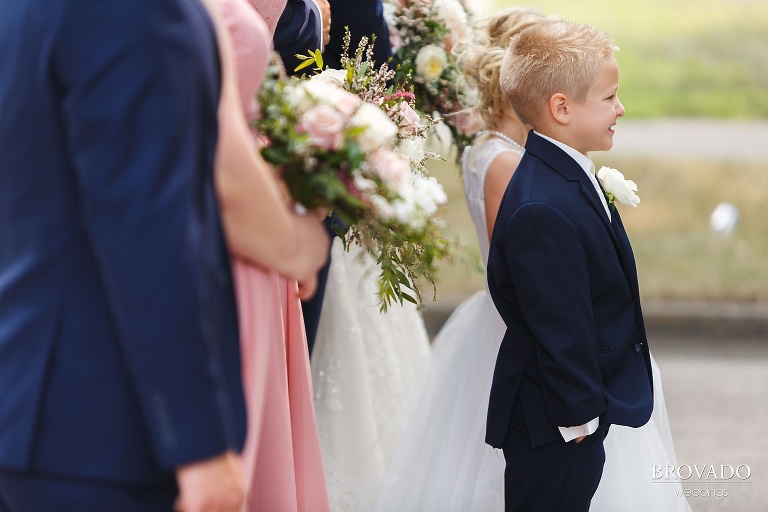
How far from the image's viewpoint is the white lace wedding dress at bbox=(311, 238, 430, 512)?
12.3 ft

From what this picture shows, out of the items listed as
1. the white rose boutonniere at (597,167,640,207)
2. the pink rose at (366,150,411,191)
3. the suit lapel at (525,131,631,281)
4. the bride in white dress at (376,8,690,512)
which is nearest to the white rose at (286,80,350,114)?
the pink rose at (366,150,411,191)

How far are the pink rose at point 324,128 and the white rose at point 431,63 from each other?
193 centimetres

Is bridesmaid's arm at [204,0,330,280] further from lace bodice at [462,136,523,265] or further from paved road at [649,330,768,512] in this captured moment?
paved road at [649,330,768,512]

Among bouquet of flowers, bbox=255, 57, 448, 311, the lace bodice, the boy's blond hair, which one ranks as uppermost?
bouquet of flowers, bbox=255, 57, 448, 311

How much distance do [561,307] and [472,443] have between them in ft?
2.90

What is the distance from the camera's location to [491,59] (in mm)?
Answer: 3412

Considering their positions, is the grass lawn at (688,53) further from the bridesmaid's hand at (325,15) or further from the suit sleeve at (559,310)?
the suit sleeve at (559,310)

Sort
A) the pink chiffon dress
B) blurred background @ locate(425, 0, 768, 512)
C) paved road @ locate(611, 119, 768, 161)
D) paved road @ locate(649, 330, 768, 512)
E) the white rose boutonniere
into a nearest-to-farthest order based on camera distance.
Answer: the pink chiffon dress → the white rose boutonniere → paved road @ locate(649, 330, 768, 512) → blurred background @ locate(425, 0, 768, 512) → paved road @ locate(611, 119, 768, 161)

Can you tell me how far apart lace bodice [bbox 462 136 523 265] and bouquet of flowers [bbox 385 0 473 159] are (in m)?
0.27

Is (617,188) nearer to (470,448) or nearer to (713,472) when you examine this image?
(470,448)

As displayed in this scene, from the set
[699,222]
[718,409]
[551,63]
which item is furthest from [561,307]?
[699,222]

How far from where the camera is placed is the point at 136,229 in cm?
140

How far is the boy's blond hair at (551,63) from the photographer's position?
285cm

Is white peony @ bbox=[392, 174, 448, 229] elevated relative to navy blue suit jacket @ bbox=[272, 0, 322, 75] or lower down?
elevated
